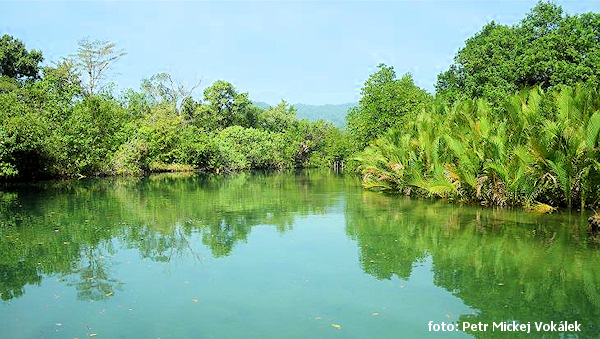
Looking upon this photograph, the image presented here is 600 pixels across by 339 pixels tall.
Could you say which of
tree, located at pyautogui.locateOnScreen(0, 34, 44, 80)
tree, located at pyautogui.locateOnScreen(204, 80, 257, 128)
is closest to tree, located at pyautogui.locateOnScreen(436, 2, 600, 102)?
tree, located at pyautogui.locateOnScreen(204, 80, 257, 128)

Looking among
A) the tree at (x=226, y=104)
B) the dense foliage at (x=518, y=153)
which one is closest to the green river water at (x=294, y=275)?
the dense foliage at (x=518, y=153)

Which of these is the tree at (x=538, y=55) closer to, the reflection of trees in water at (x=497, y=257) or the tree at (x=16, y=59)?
the reflection of trees in water at (x=497, y=257)

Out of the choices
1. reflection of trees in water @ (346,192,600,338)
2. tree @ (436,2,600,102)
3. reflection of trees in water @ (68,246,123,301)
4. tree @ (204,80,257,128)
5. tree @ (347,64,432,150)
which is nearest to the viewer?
reflection of trees in water @ (346,192,600,338)

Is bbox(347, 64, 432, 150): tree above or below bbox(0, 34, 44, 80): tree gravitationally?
below

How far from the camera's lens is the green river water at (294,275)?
5383 mm

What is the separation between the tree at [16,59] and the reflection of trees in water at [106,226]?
29.2 m

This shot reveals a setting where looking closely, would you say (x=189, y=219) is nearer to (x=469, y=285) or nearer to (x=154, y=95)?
(x=469, y=285)

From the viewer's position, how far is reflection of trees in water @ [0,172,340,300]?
7648mm

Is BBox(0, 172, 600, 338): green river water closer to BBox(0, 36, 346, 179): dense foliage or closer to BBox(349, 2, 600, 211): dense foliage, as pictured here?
BBox(349, 2, 600, 211): dense foliage

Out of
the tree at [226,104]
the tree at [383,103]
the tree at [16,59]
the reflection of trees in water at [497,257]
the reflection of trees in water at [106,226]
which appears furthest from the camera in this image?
the tree at [226,104]

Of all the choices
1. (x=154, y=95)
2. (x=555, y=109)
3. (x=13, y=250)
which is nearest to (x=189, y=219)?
(x=13, y=250)

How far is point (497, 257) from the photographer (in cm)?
841

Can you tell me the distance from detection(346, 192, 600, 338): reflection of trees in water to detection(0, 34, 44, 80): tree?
42.3 meters

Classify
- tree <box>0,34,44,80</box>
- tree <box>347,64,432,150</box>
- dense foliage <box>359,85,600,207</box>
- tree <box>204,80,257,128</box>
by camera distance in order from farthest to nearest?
tree <box>204,80,257,128</box>, tree <box>0,34,44,80</box>, tree <box>347,64,432,150</box>, dense foliage <box>359,85,600,207</box>
